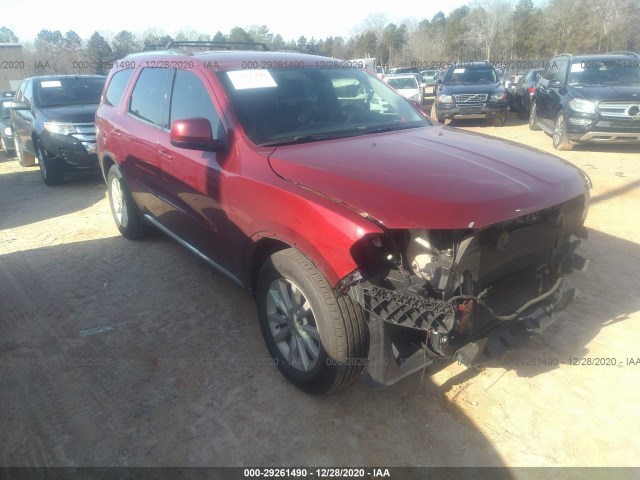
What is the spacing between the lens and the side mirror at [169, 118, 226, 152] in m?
2.82

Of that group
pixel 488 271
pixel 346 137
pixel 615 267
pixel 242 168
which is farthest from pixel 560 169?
pixel 615 267

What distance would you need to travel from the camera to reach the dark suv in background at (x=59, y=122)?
24.4ft

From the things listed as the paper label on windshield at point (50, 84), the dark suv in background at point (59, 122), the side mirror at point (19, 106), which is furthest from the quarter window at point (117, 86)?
the paper label on windshield at point (50, 84)

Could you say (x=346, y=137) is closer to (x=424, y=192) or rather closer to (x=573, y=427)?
(x=424, y=192)

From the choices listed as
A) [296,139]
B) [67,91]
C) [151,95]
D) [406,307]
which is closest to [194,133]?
[296,139]

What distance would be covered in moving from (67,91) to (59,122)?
136cm

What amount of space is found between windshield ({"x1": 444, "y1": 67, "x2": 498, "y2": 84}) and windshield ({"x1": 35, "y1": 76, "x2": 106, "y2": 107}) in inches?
374

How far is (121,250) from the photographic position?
4.93 m

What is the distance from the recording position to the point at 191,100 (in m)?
3.39

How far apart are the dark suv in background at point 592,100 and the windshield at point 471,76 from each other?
277cm

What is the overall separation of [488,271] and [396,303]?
569mm

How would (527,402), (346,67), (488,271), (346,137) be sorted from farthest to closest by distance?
(346,67) → (346,137) → (527,402) → (488,271)

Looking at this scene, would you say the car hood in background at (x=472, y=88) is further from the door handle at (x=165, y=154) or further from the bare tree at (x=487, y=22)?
the bare tree at (x=487, y=22)

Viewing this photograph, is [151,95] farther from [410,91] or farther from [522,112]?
[410,91]
